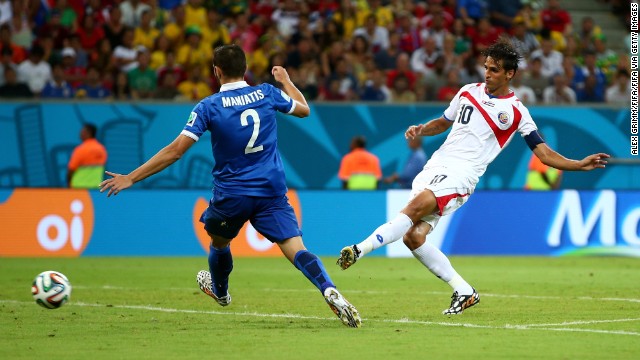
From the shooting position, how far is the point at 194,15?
2347 cm

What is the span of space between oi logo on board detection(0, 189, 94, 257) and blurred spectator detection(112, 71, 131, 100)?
3.40 meters

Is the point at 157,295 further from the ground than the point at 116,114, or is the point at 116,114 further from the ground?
the point at 157,295

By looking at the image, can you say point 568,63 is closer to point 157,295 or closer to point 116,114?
point 116,114

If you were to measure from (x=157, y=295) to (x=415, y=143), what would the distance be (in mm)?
10621

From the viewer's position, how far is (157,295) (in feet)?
41.3

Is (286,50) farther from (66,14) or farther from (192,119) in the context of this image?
(192,119)

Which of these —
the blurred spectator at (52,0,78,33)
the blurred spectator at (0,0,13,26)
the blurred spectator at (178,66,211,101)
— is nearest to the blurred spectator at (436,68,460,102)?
the blurred spectator at (178,66,211,101)

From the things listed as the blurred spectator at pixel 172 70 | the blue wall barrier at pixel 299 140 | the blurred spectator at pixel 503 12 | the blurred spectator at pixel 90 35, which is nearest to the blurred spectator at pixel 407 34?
the blue wall barrier at pixel 299 140

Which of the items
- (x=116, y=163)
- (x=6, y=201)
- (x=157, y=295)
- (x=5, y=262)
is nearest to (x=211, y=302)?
(x=157, y=295)

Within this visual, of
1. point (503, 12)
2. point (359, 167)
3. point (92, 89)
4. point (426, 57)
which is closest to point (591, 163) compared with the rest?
point (359, 167)

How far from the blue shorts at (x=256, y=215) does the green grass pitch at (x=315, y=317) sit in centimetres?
81

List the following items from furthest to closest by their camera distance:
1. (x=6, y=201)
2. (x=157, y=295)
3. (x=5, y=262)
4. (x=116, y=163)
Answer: (x=116, y=163)
(x=6, y=201)
(x=5, y=262)
(x=157, y=295)

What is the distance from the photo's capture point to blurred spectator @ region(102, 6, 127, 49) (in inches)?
896

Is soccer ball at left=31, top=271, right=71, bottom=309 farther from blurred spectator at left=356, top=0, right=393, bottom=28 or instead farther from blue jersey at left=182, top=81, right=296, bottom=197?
blurred spectator at left=356, top=0, right=393, bottom=28
